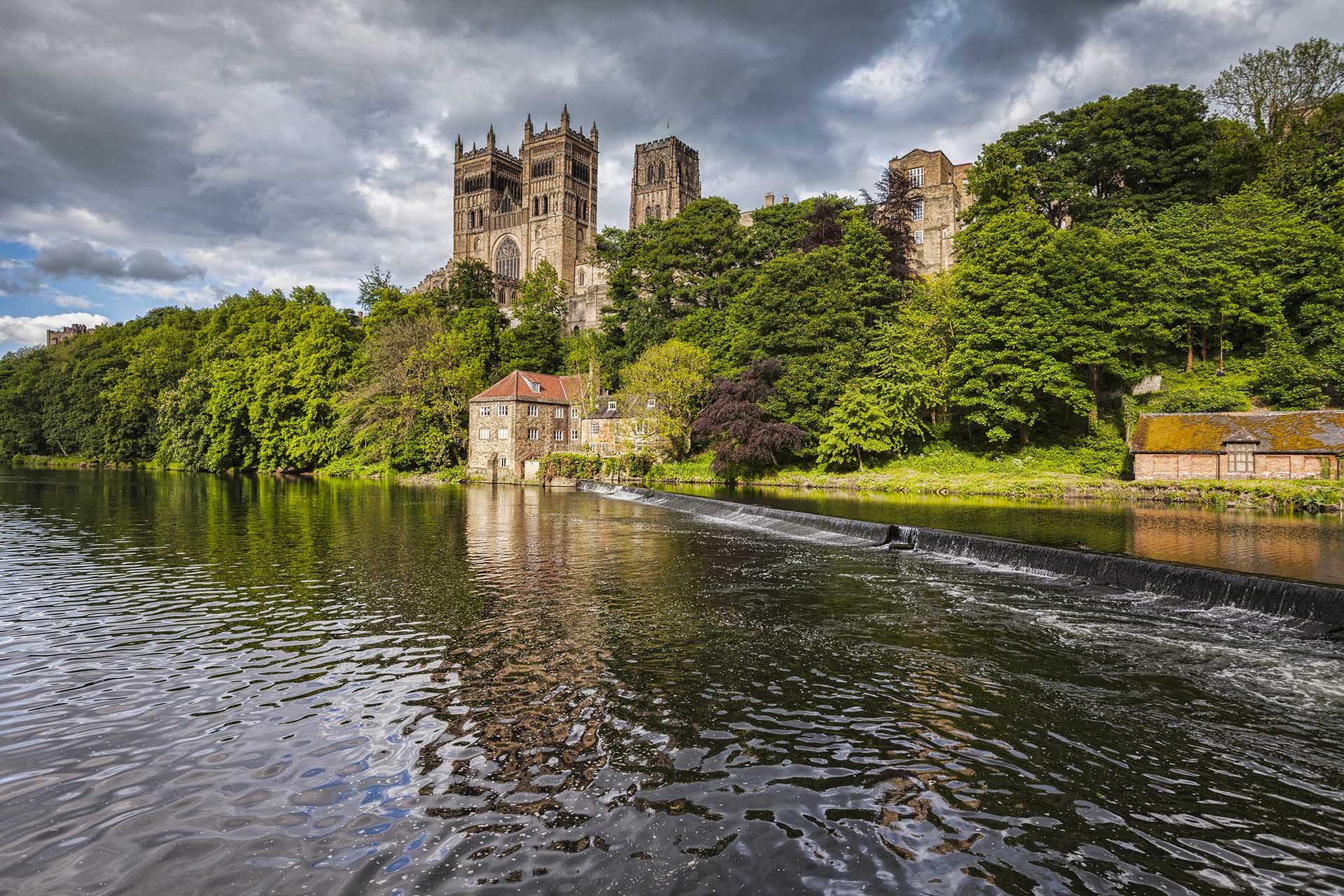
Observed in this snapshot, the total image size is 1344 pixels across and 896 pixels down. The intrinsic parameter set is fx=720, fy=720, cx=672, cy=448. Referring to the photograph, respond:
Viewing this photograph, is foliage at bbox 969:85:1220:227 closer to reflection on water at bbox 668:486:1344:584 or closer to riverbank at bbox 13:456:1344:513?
riverbank at bbox 13:456:1344:513

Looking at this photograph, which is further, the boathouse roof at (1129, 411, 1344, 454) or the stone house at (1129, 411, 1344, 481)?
the boathouse roof at (1129, 411, 1344, 454)

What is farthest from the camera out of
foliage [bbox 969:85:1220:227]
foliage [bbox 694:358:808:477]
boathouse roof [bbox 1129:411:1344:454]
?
foliage [bbox 969:85:1220:227]

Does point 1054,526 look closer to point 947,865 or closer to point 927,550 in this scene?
point 927,550

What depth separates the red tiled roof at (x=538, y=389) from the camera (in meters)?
58.6

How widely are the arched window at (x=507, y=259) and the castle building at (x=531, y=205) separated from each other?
13 centimetres

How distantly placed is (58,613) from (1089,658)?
15474mm

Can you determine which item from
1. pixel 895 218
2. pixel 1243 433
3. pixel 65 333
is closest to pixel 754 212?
pixel 895 218

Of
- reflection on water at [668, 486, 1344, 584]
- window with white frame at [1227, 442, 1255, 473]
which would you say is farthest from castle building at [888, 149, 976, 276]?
reflection on water at [668, 486, 1344, 584]

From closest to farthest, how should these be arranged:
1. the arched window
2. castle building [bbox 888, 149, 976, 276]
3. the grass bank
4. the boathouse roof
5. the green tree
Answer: the grass bank, the boathouse roof, the green tree, castle building [bbox 888, 149, 976, 276], the arched window

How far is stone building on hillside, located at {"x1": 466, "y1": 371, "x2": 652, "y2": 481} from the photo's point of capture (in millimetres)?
56875

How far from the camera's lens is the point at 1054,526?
23250 millimetres

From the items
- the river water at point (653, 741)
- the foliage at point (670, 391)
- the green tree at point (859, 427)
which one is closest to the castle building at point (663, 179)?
the foliage at point (670, 391)

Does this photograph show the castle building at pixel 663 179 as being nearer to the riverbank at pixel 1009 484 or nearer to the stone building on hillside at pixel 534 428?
the stone building on hillside at pixel 534 428

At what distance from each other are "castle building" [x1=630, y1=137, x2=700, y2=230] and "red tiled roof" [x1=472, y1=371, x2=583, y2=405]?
66291 mm
